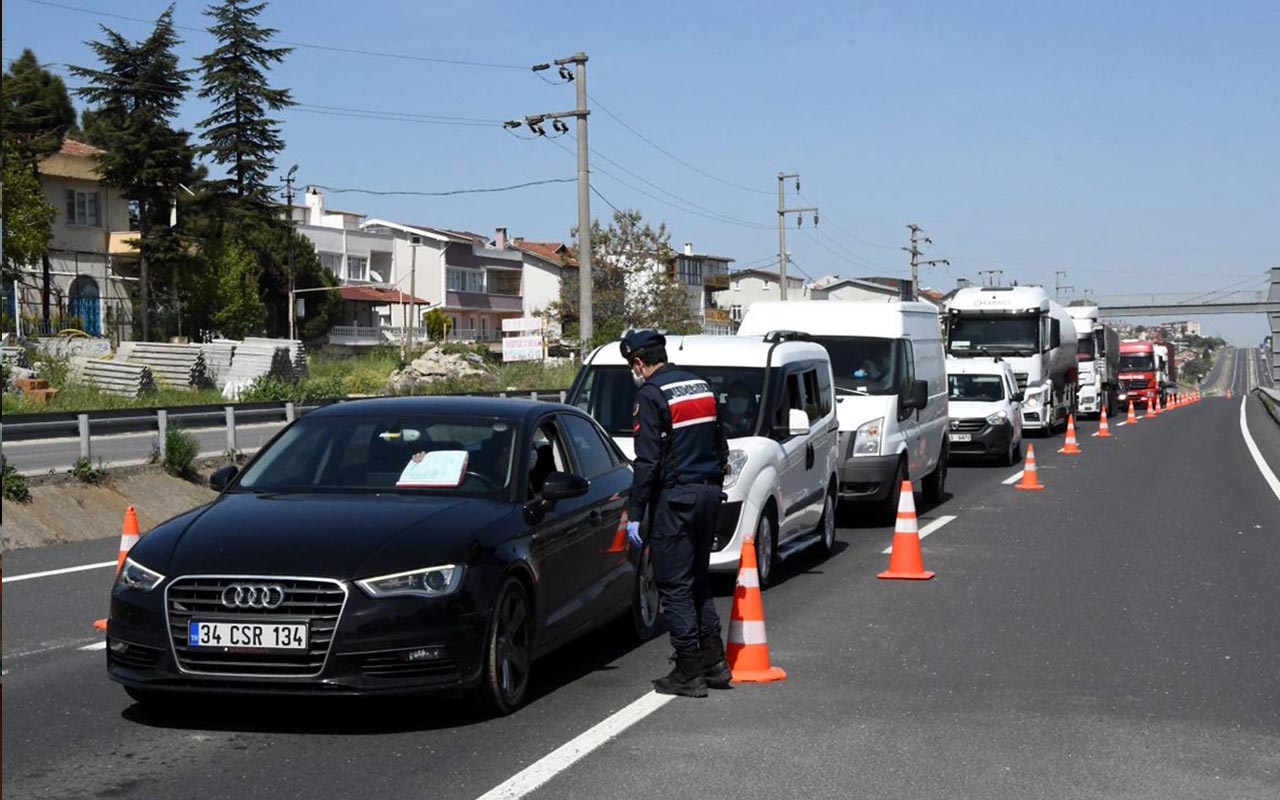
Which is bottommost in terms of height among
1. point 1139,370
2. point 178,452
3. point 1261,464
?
point 1261,464

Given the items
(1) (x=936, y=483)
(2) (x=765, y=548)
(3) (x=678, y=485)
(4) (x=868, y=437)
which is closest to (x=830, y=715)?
(3) (x=678, y=485)

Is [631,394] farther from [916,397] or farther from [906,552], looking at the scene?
[916,397]

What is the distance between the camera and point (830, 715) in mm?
7574

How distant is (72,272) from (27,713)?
63.9 meters

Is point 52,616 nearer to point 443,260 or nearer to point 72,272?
point 72,272

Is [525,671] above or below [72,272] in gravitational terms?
below

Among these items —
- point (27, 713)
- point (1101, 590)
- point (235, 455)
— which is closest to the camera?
point (27, 713)

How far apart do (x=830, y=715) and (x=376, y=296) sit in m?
95.7

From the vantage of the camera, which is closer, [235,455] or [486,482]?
[486,482]

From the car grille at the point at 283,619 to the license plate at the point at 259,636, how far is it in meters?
0.02

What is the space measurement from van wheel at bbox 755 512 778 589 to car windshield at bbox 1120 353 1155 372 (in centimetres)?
6434

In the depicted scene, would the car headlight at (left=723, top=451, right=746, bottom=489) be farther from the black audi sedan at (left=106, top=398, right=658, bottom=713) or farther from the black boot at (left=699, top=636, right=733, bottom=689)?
the black boot at (left=699, top=636, right=733, bottom=689)

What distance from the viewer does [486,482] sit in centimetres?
807

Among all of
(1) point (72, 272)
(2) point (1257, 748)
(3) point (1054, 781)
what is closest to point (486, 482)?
(3) point (1054, 781)
